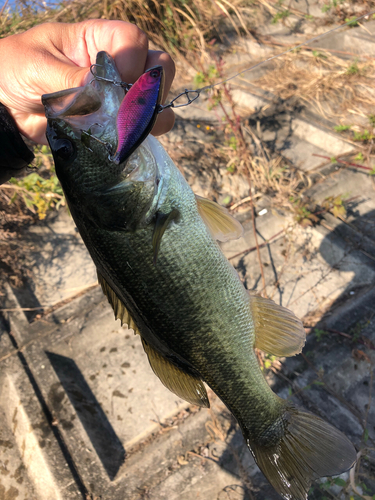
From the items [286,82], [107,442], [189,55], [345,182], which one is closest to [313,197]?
[345,182]

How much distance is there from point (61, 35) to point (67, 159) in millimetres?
1133

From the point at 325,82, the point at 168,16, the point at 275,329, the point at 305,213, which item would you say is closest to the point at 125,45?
the point at 275,329

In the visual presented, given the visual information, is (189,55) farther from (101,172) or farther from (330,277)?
(101,172)

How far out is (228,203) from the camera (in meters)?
3.74

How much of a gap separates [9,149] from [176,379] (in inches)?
69.3

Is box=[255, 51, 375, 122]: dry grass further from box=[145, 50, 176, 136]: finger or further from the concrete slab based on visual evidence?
the concrete slab

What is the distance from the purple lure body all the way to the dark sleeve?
4.29 feet

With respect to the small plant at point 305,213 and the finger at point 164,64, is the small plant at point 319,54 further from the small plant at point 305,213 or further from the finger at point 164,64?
the finger at point 164,64

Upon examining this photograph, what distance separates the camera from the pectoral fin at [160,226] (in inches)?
54.8

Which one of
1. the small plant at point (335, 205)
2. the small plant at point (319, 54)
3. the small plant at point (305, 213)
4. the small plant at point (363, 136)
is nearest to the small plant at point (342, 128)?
the small plant at point (363, 136)

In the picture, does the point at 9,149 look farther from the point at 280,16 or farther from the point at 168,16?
the point at 280,16

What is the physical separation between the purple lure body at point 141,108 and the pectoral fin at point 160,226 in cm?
34

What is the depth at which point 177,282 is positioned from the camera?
4.79ft

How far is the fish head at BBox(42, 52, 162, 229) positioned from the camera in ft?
4.36
